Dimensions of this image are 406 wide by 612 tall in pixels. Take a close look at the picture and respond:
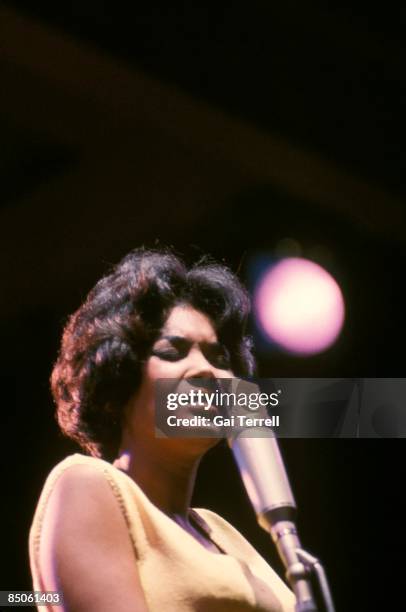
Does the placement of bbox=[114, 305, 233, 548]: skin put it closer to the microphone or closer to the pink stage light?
the microphone

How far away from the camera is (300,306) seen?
2.26 m

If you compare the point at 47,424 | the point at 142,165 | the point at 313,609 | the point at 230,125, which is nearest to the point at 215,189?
the point at 142,165

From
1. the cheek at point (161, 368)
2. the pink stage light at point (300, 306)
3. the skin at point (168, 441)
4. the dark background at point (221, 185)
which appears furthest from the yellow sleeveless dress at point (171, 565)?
the pink stage light at point (300, 306)

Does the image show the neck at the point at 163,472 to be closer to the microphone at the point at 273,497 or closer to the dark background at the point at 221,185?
the microphone at the point at 273,497

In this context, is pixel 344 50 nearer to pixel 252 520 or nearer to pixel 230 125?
pixel 230 125

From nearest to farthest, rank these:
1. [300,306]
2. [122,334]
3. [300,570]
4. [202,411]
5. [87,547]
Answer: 1. [300,570]
2. [87,547]
3. [202,411]
4. [122,334]
5. [300,306]

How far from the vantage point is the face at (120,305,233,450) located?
1289 millimetres

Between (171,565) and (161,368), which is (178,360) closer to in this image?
(161,368)

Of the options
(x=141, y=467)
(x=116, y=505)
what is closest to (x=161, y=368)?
(x=141, y=467)

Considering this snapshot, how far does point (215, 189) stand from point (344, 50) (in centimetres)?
48

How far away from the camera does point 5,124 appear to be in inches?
86.0

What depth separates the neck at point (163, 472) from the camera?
1.27 m

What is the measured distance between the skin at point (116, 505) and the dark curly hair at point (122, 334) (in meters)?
0.03

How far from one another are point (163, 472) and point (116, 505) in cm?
21
